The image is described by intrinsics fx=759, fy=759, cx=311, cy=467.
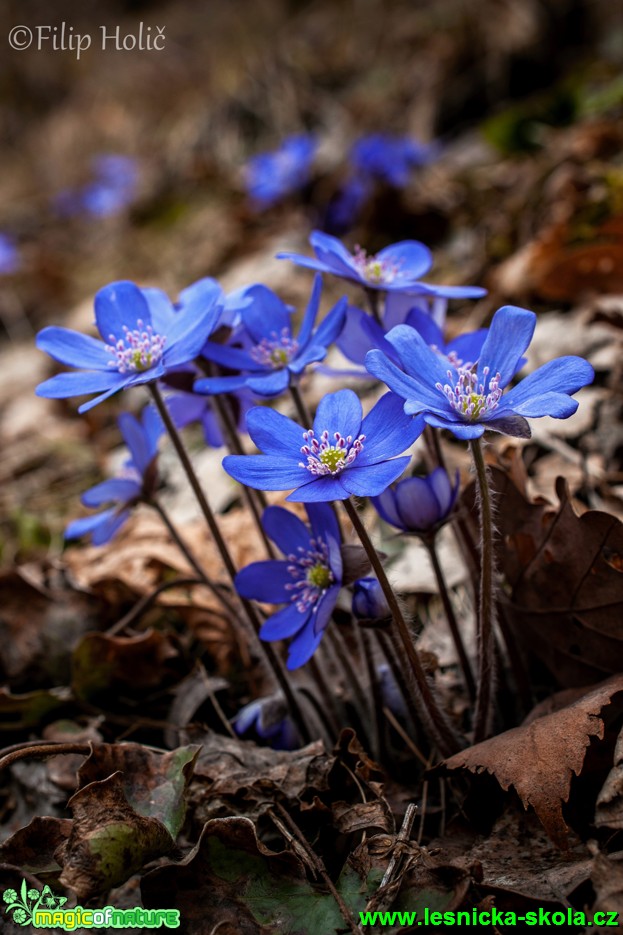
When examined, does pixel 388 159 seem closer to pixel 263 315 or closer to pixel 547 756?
pixel 263 315

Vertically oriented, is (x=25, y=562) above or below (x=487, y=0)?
below

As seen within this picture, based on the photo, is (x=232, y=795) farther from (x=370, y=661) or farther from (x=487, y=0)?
(x=487, y=0)

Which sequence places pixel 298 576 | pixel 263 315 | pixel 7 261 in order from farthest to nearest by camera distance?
1. pixel 7 261
2. pixel 263 315
3. pixel 298 576

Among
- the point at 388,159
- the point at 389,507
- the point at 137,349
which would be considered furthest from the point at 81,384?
Result: the point at 388,159

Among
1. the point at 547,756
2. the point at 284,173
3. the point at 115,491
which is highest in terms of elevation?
the point at 284,173

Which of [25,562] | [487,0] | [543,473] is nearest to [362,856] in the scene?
[543,473]

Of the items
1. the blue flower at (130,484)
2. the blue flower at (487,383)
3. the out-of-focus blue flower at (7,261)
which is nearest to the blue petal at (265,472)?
the blue flower at (487,383)
